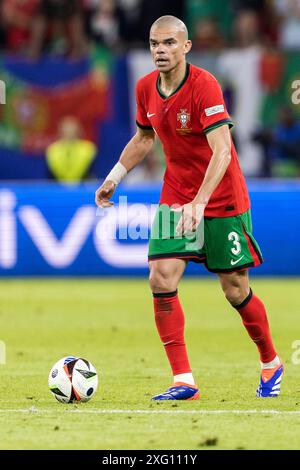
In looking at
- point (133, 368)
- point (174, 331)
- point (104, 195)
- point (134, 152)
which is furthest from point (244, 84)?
point (174, 331)

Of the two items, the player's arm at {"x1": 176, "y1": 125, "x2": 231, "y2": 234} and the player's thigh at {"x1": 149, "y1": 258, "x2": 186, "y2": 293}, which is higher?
the player's arm at {"x1": 176, "y1": 125, "x2": 231, "y2": 234}

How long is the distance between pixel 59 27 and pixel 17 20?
2.44 ft

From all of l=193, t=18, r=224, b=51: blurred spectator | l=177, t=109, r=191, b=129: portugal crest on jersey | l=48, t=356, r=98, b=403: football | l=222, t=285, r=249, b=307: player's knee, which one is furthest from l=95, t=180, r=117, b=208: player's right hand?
l=193, t=18, r=224, b=51: blurred spectator

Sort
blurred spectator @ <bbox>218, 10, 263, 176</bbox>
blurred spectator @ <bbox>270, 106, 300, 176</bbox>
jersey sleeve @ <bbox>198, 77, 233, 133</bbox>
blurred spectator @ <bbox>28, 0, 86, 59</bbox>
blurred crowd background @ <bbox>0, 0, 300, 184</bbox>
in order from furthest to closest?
1. blurred spectator @ <bbox>28, 0, 86, 59</bbox>
2. blurred spectator @ <bbox>218, 10, 263, 176</bbox>
3. blurred crowd background @ <bbox>0, 0, 300, 184</bbox>
4. blurred spectator @ <bbox>270, 106, 300, 176</bbox>
5. jersey sleeve @ <bbox>198, 77, 233, 133</bbox>

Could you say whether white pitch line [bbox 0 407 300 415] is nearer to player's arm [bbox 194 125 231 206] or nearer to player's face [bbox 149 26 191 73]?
player's arm [bbox 194 125 231 206]

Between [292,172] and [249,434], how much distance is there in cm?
1183

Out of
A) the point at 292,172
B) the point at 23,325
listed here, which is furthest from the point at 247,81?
the point at 23,325

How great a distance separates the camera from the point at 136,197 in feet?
49.8

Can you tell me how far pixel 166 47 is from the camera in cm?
721

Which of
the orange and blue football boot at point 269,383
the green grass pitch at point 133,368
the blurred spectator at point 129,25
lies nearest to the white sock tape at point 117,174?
the green grass pitch at point 133,368

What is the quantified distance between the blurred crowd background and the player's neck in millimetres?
10128

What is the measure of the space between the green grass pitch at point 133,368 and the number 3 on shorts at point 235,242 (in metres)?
0.92

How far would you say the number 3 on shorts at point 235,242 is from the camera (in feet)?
24.2

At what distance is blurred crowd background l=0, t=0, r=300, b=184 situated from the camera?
17750 mm
